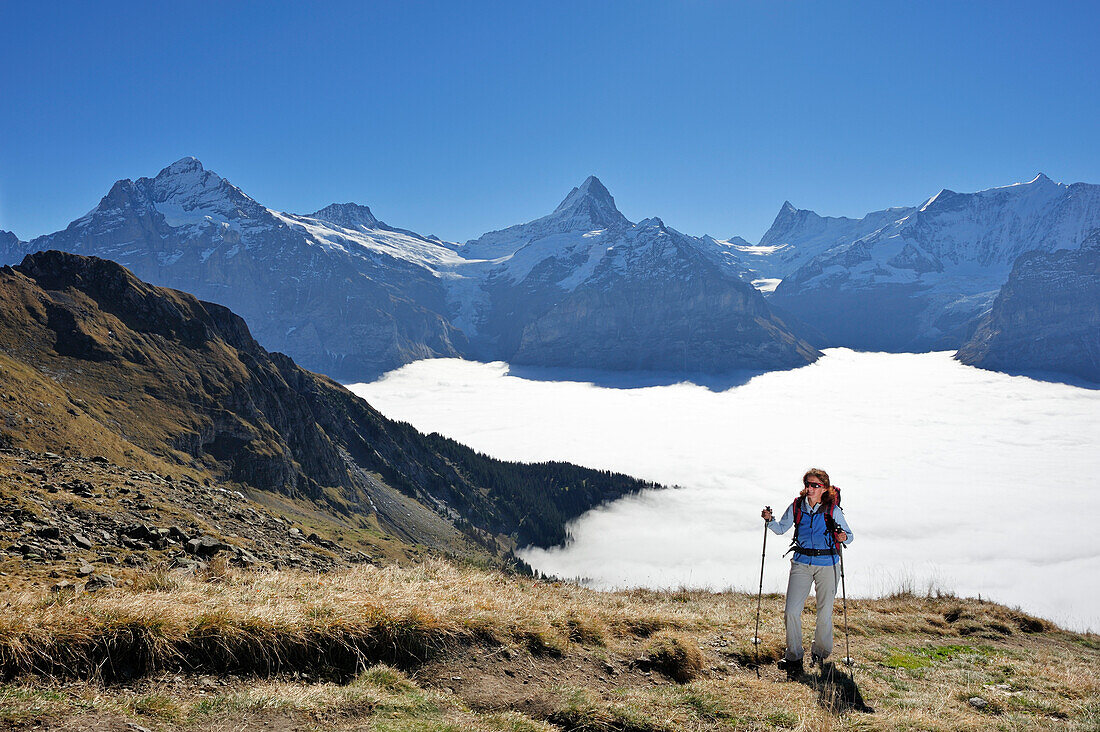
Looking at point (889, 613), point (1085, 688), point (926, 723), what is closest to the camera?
point (926, 723)

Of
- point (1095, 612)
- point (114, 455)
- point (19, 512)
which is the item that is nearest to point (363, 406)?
point (114, 455)

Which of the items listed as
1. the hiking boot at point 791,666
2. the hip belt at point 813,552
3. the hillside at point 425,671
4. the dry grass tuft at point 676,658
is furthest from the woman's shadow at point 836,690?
the hip belt at point 813,552

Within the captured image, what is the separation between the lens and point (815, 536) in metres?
11.7

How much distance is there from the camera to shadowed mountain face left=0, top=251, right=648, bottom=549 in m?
65.5

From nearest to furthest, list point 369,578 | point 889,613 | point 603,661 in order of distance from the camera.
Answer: point 603,661 < point 369,578 < point 889,613

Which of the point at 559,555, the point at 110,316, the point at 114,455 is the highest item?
the point at 110,316

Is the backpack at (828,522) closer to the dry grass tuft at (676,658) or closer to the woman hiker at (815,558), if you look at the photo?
the woman hiker at (815,558)

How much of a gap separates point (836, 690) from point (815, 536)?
292 cm

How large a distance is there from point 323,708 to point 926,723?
856 cm

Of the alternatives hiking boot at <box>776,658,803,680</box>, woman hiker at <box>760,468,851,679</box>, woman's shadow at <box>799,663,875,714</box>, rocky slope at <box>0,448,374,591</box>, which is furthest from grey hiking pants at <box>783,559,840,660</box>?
rocky slope at <box>0,448,374,591</box>

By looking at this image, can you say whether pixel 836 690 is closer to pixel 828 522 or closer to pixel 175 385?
pixel 828 522

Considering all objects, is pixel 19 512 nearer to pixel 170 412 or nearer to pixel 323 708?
pixel 323 708

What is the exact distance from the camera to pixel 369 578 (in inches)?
500

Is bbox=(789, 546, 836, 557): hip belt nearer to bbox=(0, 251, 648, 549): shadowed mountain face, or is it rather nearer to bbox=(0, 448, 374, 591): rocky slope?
bbox=(0, 448, 374, 591): rocky slope
